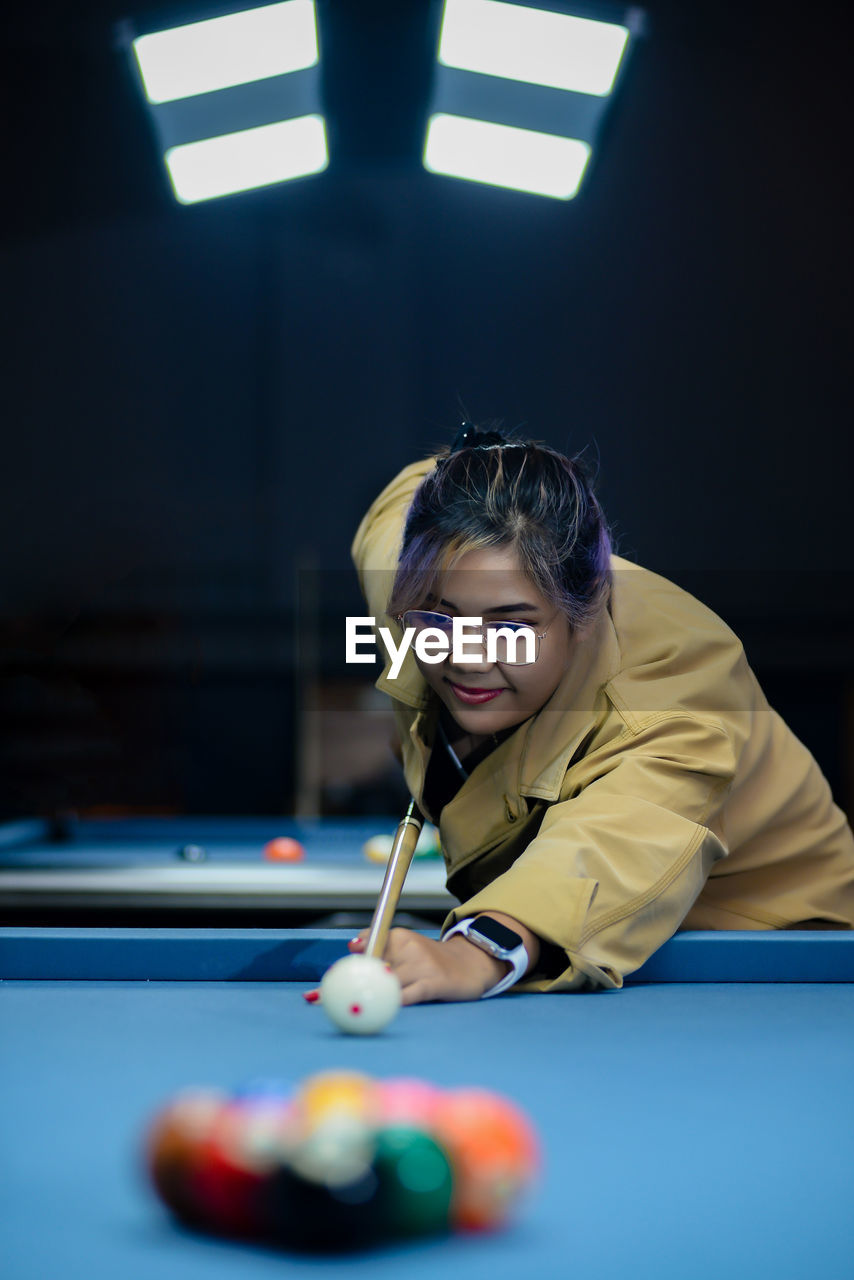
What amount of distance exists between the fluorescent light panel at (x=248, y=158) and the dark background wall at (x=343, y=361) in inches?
44.9

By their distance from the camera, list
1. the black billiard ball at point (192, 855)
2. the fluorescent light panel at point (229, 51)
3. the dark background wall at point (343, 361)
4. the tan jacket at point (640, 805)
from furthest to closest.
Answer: the dark background wall at point (343, 361), the fluorescent light panel at point (229, 51), the black billiard ball at point (192, 855), the tan jacket at point (640, 805)

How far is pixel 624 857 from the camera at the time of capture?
4.62 ft

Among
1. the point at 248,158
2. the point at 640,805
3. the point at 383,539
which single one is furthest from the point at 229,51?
the point at 640,805

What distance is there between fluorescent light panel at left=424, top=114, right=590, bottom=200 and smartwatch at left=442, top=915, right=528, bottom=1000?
3.84 metres

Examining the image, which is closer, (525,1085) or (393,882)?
(525,1085)

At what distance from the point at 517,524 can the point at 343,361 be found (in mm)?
4586

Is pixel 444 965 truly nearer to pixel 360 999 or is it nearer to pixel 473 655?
pixel 360 999

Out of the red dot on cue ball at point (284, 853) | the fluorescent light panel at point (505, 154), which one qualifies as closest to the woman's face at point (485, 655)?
the red dot on cue ball at point (284, 853)

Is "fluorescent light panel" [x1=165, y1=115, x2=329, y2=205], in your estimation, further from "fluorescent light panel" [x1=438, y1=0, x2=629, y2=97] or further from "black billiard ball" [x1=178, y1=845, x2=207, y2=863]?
"black billiard ball" [x1=178, y1=845, x2=207, y2=863]

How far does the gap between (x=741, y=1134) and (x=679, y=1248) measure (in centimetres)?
22

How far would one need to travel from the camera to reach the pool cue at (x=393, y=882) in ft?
4.19

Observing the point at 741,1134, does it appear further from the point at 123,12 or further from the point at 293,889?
the point at 123,12

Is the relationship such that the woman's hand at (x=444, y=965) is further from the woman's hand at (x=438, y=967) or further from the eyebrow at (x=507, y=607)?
the eyebrow at (x=507, y=607)

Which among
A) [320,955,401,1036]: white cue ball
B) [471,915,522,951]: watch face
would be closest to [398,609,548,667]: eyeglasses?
[471,915,522,951]: watch face
